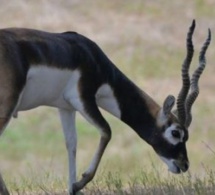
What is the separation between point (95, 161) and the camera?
11250mm

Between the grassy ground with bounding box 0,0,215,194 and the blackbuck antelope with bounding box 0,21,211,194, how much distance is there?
630cm

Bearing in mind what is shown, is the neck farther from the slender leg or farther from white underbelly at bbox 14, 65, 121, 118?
the slender leg

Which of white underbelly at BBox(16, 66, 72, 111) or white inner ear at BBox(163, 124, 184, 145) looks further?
white inner ear at BBox(163, 124, 184, 145)

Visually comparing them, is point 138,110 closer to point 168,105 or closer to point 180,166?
point 168,105

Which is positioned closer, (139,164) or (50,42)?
(50,42)

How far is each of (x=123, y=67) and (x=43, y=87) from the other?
17438 mm

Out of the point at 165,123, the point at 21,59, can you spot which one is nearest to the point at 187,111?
the point at 165,123

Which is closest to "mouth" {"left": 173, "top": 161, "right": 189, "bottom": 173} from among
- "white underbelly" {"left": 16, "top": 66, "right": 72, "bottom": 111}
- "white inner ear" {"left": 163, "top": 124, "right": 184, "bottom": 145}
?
"white inner ear" {"left": 163, "top": 124, "right": 184, "bottom": 145}

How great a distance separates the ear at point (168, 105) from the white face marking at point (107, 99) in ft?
1.57

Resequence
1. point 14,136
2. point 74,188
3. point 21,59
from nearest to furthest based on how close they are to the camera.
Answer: point 21,59
point 74,188
point 14,136

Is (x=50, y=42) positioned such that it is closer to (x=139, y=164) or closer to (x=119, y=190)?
(x=119, y=190)

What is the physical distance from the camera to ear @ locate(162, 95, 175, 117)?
11.7 m

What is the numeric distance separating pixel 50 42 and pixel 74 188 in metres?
1.45

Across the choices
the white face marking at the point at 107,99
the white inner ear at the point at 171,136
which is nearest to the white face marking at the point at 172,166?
the white inner ear at the point at 171,136
